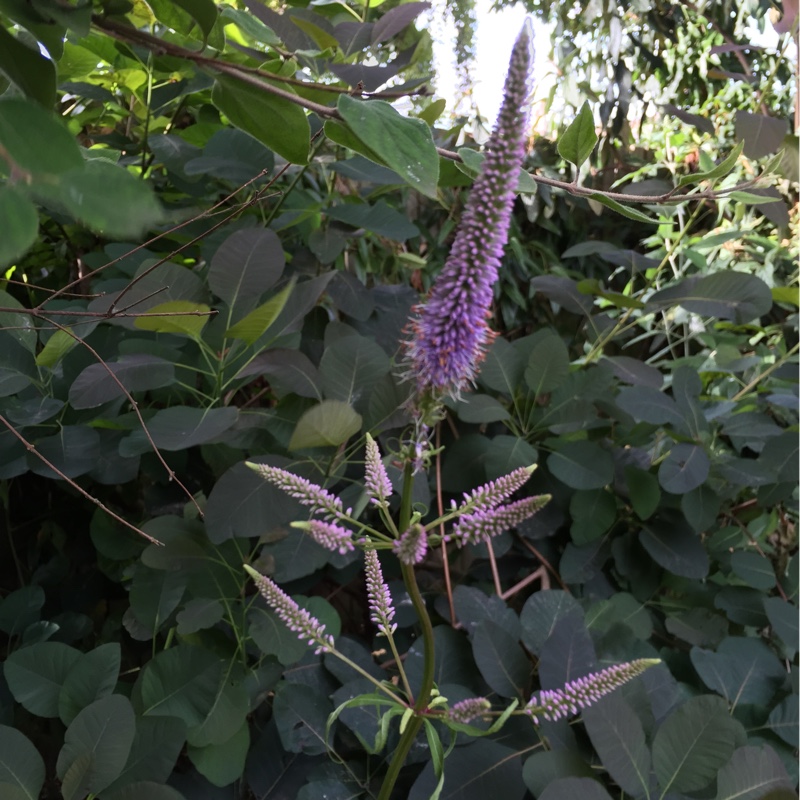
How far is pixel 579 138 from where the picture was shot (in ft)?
1.35

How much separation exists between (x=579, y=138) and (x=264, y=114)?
18 cm

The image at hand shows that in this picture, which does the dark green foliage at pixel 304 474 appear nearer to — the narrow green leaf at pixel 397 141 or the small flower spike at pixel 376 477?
the narrow green leaf at pixel 397 141

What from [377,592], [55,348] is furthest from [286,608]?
[55,348]

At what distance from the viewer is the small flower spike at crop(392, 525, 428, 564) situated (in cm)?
33

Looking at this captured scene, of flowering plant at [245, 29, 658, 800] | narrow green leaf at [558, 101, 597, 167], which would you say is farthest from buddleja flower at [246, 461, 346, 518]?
narrow green leaf at [558, 101, 597, 167]

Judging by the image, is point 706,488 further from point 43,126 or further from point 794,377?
point 43,126

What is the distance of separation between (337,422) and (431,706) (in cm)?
20

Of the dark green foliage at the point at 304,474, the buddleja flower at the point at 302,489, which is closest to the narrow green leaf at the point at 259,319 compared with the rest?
the dark green foliage at the point at 304,474

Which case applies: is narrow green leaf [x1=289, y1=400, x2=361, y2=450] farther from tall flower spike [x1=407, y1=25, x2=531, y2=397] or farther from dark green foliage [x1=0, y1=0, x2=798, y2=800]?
tall flower spike [x1=407, y1=25, x2=531, y2=397]

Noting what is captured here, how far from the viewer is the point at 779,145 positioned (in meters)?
0.85

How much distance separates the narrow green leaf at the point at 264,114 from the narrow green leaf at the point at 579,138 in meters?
→ 0.15

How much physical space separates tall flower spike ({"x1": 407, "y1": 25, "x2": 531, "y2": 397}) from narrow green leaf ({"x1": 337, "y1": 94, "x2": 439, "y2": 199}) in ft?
0.09

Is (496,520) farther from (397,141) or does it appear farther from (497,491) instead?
(397,141)

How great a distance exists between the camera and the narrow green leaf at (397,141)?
26 cm
